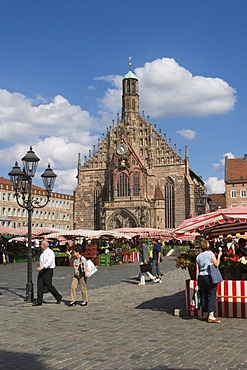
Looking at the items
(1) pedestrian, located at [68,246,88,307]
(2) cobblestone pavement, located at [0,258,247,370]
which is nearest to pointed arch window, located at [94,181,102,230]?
(2) cobblestone pavement, located at [0,258,247,370]

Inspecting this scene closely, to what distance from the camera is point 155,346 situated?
26.6ft

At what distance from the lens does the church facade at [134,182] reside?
6606 centimetres

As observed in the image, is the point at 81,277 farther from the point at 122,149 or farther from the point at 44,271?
the point at 122,149

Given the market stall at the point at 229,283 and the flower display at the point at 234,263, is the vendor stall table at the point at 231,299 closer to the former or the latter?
the market stall at the point at 229,283

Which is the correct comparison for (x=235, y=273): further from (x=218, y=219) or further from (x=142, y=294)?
(x=142, y=294)

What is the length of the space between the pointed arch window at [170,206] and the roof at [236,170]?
11.3 m

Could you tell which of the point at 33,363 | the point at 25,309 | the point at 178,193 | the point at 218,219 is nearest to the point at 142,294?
the point at 25,309

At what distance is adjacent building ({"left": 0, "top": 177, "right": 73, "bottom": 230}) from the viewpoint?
78.8 m

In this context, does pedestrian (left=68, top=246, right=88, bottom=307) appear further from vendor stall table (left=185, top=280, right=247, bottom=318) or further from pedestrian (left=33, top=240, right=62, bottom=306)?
vendor stall table (left=185, top=280, right=247, bottom=318)

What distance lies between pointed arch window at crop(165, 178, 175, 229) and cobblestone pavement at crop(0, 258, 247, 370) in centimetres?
5286

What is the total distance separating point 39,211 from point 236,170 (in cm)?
3321

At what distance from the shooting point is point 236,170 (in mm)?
75500

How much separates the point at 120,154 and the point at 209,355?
201 ft

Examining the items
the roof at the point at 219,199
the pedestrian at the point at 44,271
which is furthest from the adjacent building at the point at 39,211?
the pedestrian at the point at 44,271
